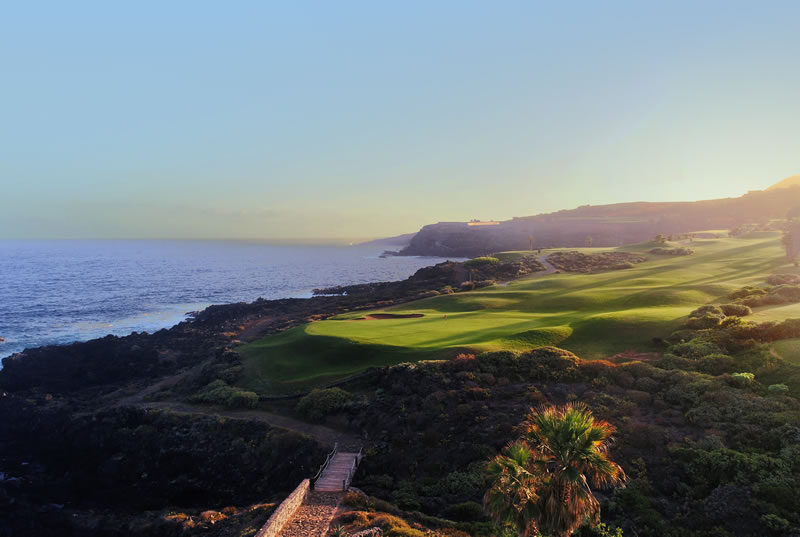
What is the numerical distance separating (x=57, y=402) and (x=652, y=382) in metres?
45.1

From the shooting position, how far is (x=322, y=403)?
963 inches

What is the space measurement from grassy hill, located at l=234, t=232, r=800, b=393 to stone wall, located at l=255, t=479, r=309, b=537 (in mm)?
12911

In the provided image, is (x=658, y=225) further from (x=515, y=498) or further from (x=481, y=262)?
(x=515, y=498)

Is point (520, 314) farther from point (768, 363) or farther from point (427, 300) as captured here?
point (768, 363)

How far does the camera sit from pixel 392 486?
1762 cm

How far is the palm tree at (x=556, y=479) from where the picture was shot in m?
8.34

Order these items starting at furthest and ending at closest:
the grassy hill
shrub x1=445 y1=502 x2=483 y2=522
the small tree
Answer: the small tree
the grassy hill
shrub x1=445 y1=502 x2=483 y2=522

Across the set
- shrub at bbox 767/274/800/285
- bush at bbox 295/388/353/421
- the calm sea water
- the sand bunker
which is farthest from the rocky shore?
shrub at bbox 767/274/800/285

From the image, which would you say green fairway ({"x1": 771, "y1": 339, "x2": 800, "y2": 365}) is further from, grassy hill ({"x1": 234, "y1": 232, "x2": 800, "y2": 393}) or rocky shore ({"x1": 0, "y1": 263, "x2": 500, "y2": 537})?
rocky shore ({"x1": 0, "y1": 263, "x2": 500, "y2": 537})

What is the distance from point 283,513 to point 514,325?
25.4m

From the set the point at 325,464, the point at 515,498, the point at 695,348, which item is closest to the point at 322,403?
the point at 325,464

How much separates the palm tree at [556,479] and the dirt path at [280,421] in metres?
13.3

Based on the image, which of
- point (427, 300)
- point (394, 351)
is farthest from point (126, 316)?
point (394, 351)

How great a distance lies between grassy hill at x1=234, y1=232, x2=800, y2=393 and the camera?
29.2 metres
